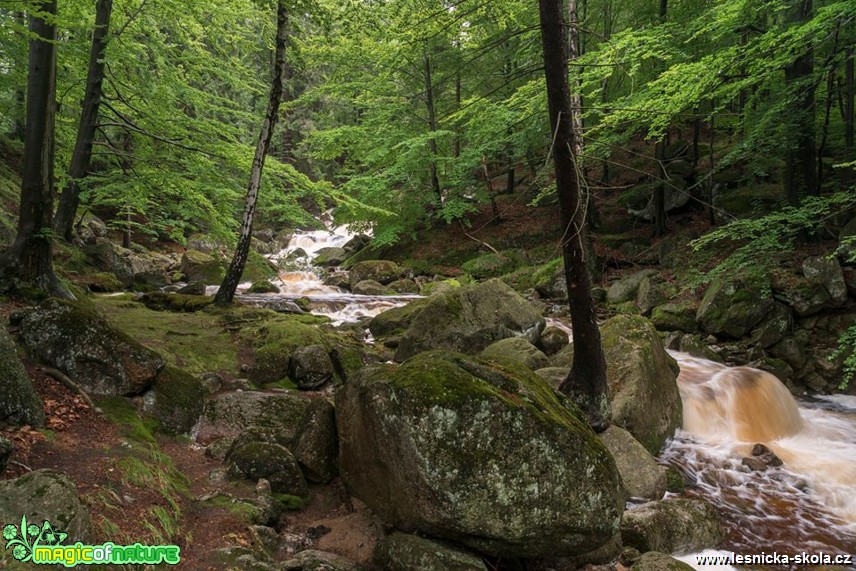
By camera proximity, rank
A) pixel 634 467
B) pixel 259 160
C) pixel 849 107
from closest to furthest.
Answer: pixel 634 467 → pixel 259 160 → pixel 849 107

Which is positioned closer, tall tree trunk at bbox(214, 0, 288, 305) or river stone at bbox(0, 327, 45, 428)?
river stone at bbox(0, 327, 45, 428)

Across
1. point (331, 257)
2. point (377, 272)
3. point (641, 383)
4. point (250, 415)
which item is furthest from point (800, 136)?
point (331, 257)

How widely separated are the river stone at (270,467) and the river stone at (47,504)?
2.24 m

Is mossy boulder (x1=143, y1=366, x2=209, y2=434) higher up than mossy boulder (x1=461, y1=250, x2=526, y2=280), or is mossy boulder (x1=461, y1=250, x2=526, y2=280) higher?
mossy boulder (x1=461, y1=250, x2=526, y2=280)

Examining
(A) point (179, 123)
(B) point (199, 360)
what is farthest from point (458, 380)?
(A) point (179, 123)

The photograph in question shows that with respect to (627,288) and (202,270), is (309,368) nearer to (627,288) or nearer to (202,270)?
(627,288)

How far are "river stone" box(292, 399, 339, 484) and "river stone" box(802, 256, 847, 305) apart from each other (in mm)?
12346

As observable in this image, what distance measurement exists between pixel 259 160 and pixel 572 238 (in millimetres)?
7556

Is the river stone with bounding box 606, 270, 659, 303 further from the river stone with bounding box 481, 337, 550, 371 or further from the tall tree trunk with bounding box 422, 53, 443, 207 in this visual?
the tall tree trunk with bounding box 422, 53, 443, 207

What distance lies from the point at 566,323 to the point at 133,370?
11819mm

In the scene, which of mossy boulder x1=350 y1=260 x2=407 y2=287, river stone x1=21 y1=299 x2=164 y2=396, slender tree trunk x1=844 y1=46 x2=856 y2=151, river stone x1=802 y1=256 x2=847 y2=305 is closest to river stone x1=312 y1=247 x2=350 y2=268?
mossy boulder x1=350 y1=260 x2=407 y2=287

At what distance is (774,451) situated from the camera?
795 centimetres

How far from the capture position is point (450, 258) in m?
22.9

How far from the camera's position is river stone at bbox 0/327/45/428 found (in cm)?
373
